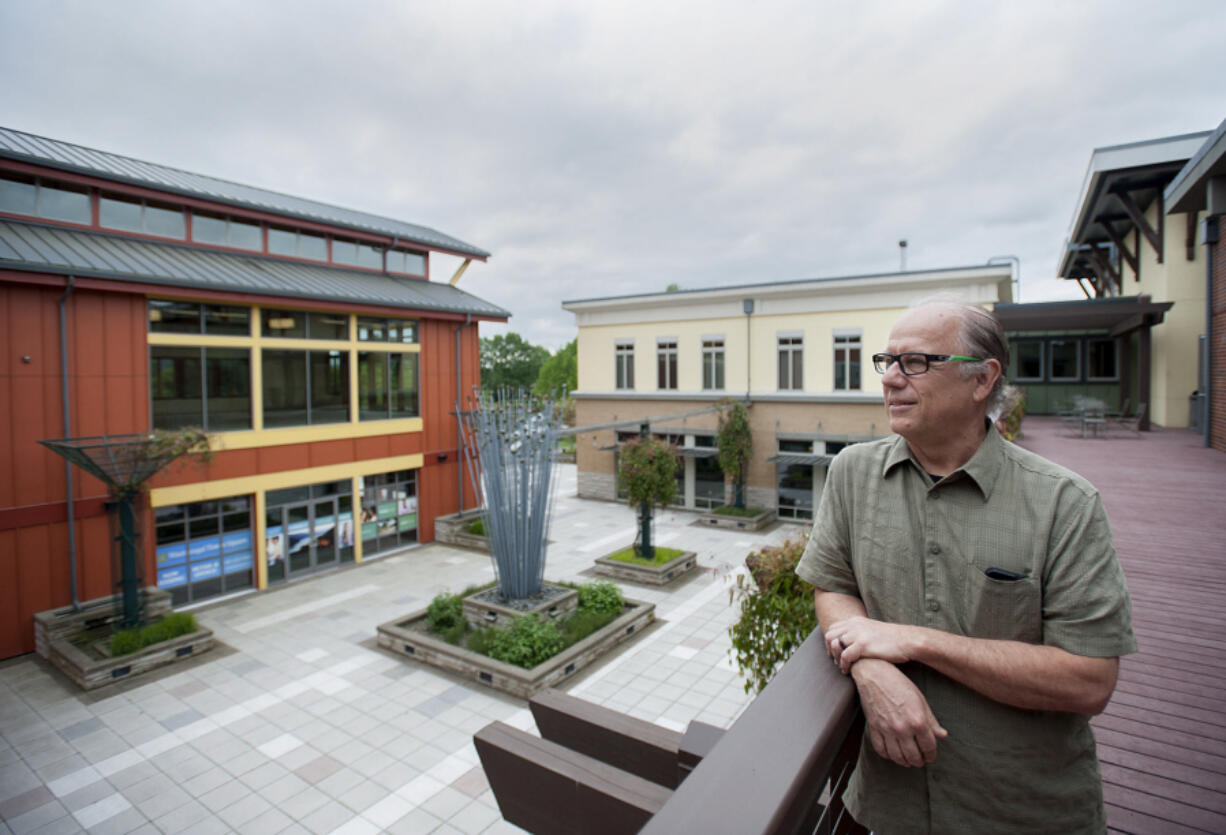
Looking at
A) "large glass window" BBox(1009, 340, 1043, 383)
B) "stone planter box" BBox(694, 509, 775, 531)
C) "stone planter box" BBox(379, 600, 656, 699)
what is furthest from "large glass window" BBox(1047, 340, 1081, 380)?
"stone planter box" BBox(379, 600, 656, 699)

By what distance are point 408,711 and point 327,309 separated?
30.7ft

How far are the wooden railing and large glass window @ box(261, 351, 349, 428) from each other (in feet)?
44.6

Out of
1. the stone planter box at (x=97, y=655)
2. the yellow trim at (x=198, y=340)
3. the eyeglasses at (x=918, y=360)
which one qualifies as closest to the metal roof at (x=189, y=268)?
the yellow trim at (x=198, y=340)

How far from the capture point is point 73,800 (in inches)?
253

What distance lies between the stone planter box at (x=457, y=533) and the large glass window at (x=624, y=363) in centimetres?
749

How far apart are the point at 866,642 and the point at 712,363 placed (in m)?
19.4

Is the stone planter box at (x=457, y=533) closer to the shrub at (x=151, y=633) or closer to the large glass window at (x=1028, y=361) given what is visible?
the shrub at (x=151, y=633)

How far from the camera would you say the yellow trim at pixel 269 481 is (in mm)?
11758

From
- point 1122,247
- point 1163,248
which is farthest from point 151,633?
point 1122,247

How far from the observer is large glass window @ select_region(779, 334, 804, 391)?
1870 cm

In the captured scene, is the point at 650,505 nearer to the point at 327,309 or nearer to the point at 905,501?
the point at 327,309

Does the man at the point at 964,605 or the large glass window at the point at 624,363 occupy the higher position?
the large glass window at the point at 624,363

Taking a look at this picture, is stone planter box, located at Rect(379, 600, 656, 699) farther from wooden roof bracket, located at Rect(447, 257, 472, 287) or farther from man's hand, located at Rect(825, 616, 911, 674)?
wooden roof bracket, located at Rect(447, 257, 472, 287)

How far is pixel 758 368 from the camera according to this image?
19422 mm
